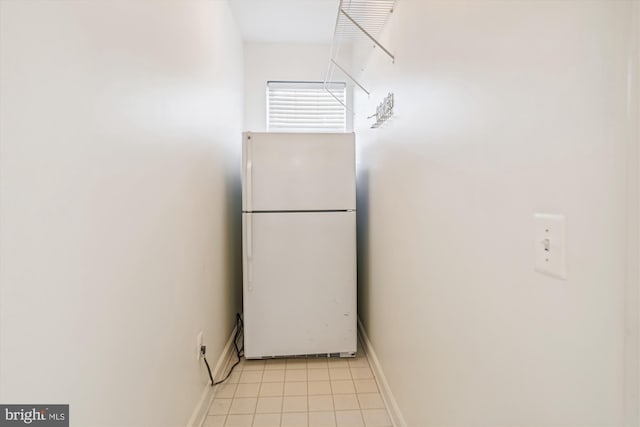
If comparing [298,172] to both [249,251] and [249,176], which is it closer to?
[249,176]

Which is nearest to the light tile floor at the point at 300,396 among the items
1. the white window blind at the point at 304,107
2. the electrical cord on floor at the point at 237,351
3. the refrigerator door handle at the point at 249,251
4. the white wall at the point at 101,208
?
the electrical cord on floor at the point at 237,351

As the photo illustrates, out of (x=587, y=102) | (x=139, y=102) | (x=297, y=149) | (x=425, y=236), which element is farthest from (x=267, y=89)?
(x=587, y=102)

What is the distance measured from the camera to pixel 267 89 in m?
3.09

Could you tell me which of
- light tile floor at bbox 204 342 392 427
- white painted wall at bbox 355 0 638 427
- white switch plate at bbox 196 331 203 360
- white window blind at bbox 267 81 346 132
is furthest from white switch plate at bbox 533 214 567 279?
white window blind at bbox 267 81 346 132

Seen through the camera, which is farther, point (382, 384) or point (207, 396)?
point (382, 384)

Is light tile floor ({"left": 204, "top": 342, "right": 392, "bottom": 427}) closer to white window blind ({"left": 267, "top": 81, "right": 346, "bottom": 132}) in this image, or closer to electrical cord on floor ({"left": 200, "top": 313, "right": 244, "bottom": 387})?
electrical cord on floor ({"left": 200, "top": 313, "right": 244, "bottom": 387})

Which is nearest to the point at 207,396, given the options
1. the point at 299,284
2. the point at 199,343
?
the point at 199,343

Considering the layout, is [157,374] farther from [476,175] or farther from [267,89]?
[267,89]

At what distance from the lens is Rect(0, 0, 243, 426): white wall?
2.01 feet

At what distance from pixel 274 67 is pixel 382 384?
111 inches

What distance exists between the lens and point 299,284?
7.47 feet

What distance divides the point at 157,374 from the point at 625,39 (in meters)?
1.55

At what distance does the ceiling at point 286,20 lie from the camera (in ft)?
7.86

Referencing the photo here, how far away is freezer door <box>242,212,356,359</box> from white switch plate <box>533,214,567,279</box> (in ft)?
5.44
